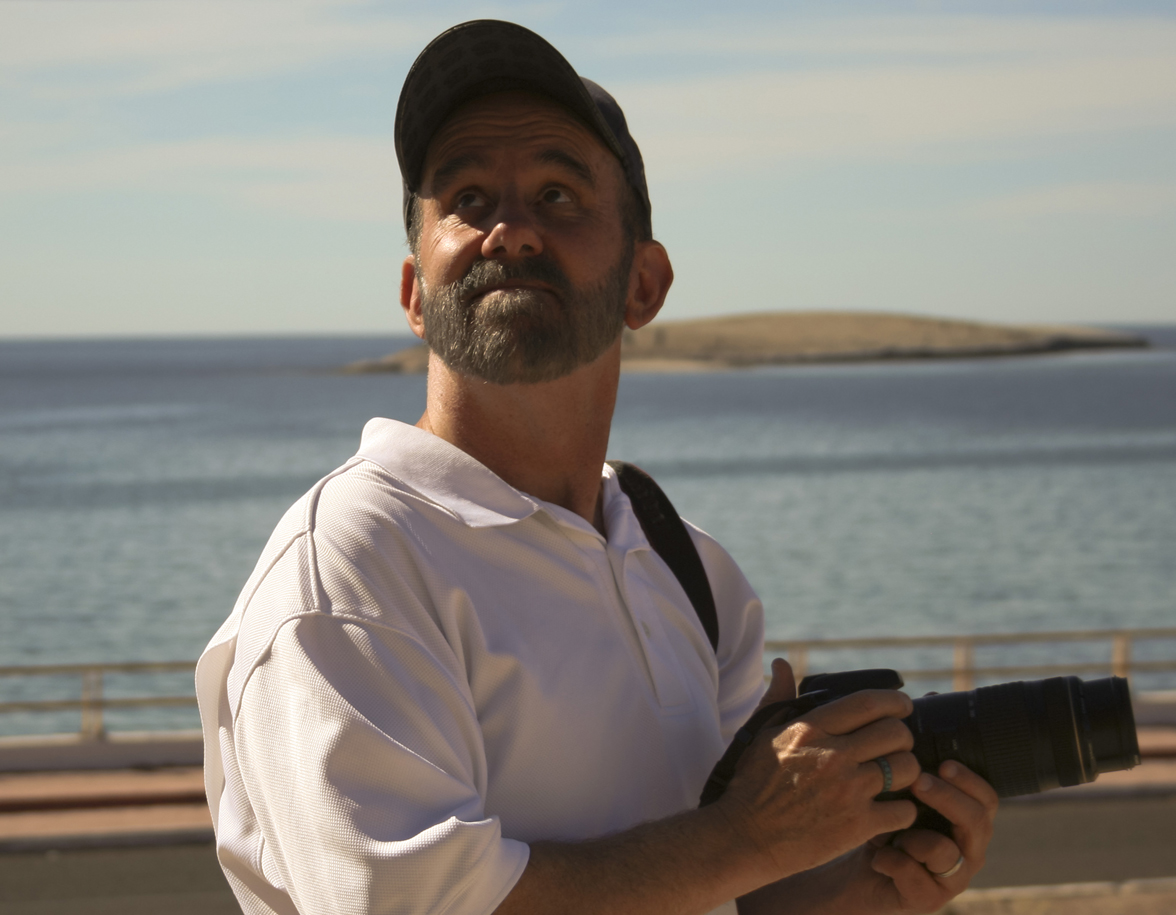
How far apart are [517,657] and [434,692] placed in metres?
0.16

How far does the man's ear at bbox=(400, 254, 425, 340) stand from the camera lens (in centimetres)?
103

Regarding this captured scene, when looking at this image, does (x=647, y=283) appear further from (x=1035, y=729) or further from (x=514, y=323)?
(x=1035, y=729)

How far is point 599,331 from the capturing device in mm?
1961

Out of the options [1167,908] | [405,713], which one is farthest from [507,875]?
[1167,908]

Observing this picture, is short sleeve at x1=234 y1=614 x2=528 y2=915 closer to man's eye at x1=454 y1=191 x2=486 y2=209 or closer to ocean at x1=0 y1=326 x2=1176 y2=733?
man's eye at x1=454 y1=191 x2=486 y2=209

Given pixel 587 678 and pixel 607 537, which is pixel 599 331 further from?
pixel 587 678

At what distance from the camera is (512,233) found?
1843 mm

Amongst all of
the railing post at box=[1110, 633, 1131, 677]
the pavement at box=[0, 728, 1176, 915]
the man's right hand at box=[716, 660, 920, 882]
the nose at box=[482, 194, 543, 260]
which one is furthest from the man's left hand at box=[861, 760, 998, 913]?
the railing post at box=[1110, 633, 1131, 677]

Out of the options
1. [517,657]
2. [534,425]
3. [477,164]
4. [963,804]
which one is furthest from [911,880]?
[477,164]

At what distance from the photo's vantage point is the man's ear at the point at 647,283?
215 centimetres

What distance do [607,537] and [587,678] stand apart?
33 cm

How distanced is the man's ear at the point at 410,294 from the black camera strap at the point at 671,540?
0.45m

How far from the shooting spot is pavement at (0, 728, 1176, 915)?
798cm

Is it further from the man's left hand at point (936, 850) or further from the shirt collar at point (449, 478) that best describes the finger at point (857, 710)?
the shirt collar at point (449, 478)
